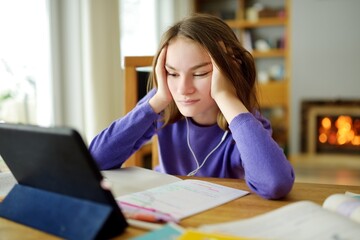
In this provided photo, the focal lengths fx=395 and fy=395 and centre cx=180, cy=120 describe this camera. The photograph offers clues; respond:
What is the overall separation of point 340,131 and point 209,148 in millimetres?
3279

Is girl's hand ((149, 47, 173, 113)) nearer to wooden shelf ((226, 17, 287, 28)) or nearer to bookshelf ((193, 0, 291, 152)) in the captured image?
bookshelf ((193, 0, 291, 152))

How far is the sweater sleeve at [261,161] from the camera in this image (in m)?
0.74

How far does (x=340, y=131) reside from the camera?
13.3 ft

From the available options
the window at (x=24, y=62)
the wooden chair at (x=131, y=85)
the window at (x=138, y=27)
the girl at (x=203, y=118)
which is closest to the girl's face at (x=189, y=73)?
the girl at (x=203, y=118)

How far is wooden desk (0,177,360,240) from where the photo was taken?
57 centimetres

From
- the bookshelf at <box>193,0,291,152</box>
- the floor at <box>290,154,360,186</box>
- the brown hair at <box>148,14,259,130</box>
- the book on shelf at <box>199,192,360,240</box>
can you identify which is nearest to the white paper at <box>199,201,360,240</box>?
the book on shelf at <box>199,192,360,240</box>

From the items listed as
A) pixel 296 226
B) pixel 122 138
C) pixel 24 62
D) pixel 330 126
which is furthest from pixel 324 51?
pixel 296 226

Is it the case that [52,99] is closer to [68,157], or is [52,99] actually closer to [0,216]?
[0,216]

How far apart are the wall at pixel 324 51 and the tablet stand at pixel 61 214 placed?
383cm

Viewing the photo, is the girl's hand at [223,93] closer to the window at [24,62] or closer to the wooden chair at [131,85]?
the wooden chair at [131,85]

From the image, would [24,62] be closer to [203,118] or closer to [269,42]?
[203,118]

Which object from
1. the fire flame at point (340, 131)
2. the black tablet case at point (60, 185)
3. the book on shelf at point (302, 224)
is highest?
the black tablet case at point (60, 185)

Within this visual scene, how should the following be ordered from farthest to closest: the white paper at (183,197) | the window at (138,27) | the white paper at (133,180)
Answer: the window at (138,27)
the white paper at (133,180)
the white paper at (183,197)

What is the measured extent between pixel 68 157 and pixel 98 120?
2.04m
